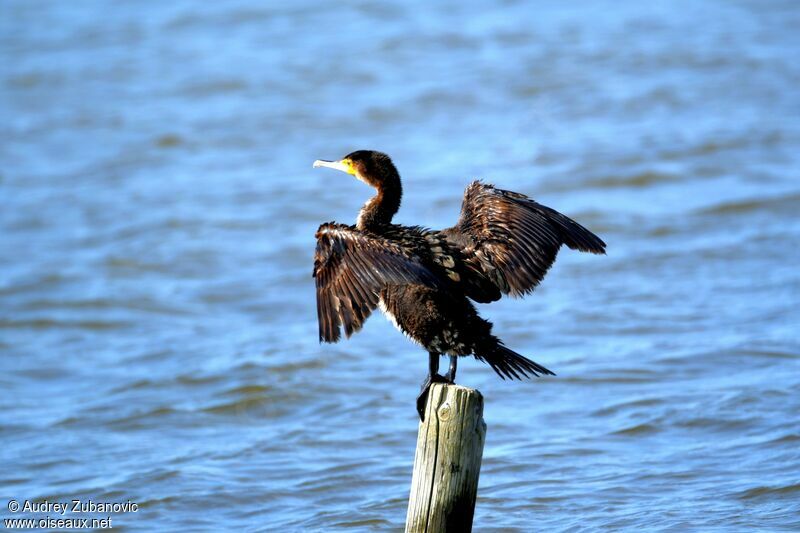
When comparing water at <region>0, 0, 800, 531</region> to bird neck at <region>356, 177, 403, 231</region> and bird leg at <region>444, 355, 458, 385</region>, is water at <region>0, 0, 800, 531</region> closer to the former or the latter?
bird leg at <region>444, 355, 458, 385</region>

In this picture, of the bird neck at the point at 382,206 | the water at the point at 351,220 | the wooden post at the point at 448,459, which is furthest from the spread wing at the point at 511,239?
the water at the point at 351,220

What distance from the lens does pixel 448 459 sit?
4.79 meters

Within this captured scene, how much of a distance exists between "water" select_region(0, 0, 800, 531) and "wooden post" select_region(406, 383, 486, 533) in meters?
2.09

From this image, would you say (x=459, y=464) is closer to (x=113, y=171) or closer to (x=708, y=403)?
(x=708, y=403)

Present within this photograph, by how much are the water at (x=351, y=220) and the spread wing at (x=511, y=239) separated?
1.92 meters

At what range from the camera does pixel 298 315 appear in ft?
36.5

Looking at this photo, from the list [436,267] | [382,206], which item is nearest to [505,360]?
[436,267]

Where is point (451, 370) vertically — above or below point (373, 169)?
below

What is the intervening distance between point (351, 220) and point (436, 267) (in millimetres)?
7331

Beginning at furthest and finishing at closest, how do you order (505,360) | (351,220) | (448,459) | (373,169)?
(351,220) < (373,169) < (505,360) < (448,459)

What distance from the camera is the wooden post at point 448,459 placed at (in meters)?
4.77

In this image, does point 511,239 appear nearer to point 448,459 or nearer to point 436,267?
point 436,267

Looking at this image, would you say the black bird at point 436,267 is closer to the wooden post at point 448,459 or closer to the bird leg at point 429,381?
the bird leg at point 429,381

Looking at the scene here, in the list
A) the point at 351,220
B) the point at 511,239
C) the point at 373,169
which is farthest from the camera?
the point at 351,220
